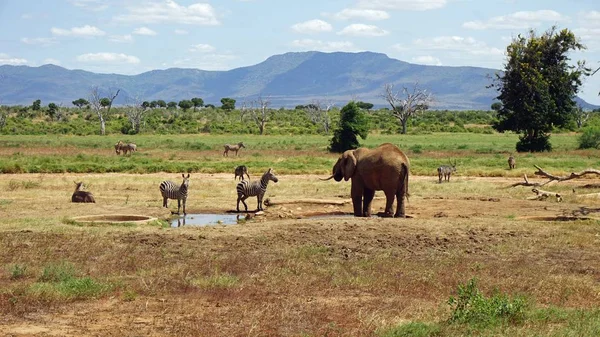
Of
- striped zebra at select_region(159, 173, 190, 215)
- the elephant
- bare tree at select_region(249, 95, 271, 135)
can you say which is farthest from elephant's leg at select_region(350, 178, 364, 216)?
bare tree at select_region(249, 95, 271, 135)

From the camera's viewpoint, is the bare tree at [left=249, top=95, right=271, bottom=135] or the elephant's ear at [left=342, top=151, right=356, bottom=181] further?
the bare tree at [left=249, top=95, right=271, bottom=135]

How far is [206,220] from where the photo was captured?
2194cm

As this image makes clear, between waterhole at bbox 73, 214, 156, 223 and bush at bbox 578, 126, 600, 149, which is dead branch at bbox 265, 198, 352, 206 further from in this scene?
bush at bbox 578, 126, 600, 149

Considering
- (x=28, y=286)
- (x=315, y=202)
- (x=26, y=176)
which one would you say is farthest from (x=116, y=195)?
(x=28, y=286)

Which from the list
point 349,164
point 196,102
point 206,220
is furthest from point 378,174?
point 196,102

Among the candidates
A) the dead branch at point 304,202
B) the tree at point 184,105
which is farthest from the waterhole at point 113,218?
the tree at point 184,105

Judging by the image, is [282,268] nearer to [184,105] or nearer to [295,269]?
[295,269]

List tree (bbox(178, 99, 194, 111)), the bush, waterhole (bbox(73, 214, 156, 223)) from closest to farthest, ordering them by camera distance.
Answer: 1. waterhole (bbox(73, 214, 156, 223))
2. the bush
3. tree (bbox(178, 99, 194, 111))

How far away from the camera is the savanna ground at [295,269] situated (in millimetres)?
10977

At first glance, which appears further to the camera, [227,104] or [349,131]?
[227,104]

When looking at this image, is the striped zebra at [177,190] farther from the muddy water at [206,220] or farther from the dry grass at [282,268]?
the dry grass at [282,268]

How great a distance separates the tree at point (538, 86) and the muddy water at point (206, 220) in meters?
38.2

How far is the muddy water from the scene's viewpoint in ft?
69.2

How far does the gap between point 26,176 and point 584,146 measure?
40.1 metres
